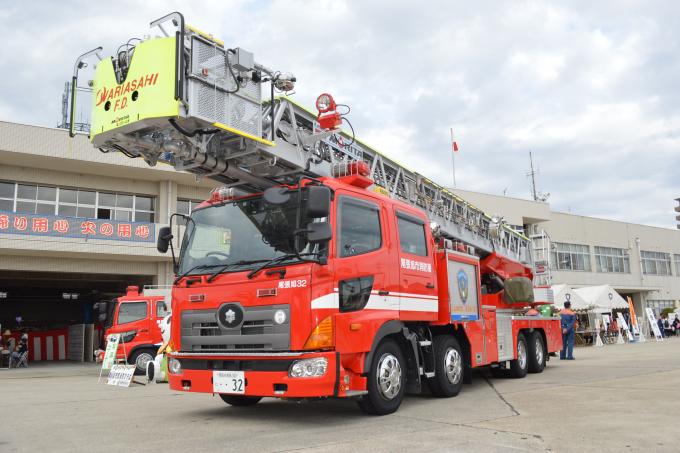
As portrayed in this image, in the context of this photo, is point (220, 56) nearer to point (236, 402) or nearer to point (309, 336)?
point (309, 336)

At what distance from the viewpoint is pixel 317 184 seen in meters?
6.50

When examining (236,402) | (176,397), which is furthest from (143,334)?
(236,402)

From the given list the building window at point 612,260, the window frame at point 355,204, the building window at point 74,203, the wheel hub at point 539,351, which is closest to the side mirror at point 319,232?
the window frame at point 355,204

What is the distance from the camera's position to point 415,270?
24.8 feet

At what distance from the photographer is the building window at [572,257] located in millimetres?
43250

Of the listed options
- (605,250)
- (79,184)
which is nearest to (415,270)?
(79,184)

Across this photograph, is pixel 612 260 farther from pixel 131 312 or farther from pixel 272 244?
pixel 272 244

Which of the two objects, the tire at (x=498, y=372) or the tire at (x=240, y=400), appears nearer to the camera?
the tire at (x=240, y=400)

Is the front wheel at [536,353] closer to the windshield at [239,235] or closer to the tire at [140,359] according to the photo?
the windshield at [239,235]

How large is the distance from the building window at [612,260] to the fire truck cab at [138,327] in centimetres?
3873

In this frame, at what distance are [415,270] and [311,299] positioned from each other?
2057mm

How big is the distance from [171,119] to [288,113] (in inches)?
70.7

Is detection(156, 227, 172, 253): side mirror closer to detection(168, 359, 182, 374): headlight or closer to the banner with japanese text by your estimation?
detection(168, 359, 182, 374): headlight

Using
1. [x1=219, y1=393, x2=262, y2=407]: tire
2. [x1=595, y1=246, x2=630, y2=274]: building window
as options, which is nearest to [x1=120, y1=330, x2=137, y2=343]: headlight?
[x1=219, y1=393, x2=262, y2=407]: tire
